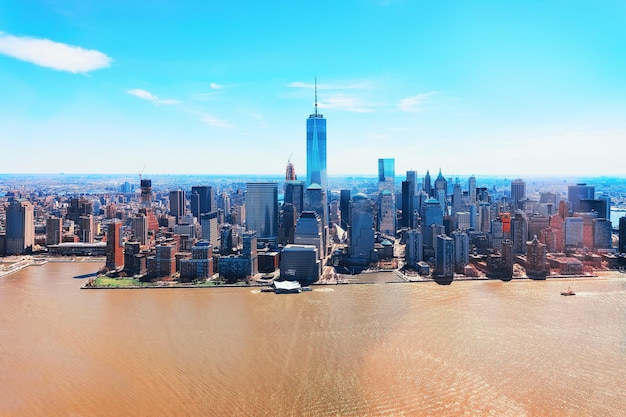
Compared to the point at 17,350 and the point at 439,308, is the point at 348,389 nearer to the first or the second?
the point at 439,308

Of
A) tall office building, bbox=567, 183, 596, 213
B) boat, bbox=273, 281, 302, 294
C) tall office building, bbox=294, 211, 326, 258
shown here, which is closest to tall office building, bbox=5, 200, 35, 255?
tall office building, bbox=294, 211, 326, 258

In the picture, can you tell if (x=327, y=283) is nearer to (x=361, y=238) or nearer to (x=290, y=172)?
(x=361, y=238)

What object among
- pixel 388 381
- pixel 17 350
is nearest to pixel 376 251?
pixel 388 381

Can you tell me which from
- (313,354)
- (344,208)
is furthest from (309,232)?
(344,208)

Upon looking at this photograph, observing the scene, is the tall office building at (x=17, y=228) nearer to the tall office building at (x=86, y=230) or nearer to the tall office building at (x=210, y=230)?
the tall office building at (x=86, y=230)

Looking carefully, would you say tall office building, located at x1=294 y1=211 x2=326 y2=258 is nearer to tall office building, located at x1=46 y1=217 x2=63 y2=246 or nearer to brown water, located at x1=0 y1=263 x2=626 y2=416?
brown water, located at x1=0 y1=263 x2=626 y2=416

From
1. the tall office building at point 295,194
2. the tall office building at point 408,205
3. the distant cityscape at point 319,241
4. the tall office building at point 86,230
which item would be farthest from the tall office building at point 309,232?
the tall office building at point 86,230
